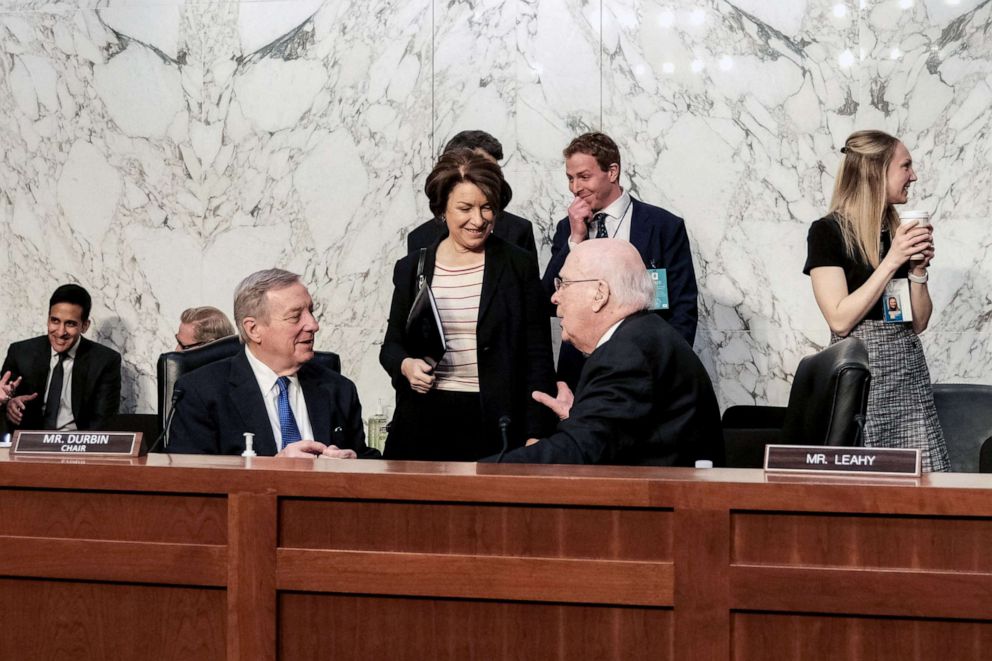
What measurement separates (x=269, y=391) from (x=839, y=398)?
1.49 m

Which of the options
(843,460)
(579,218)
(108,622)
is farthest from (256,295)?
(843,460)

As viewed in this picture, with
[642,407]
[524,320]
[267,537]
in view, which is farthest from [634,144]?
[267,537]

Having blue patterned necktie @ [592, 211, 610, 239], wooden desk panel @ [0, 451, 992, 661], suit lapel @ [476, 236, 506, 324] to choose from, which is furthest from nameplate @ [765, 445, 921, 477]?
blue patterned necktie @ [592, 211, 610, 239]

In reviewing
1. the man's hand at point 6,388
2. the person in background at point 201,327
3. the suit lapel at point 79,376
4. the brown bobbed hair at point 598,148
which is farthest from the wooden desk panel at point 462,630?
the suit lapel at point 79,376

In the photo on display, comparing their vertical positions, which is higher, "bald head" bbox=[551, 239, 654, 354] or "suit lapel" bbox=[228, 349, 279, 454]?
"bald head" bbox=[551, 239, 654, 354]

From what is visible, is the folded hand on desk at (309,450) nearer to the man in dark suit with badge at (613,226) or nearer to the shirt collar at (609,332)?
the shirt collar at (609,332)

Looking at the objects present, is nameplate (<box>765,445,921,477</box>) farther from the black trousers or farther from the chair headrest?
the chair headrest

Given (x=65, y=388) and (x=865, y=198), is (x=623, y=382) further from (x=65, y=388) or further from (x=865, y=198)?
(x=65, y=388)

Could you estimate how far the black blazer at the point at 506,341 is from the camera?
3986mm

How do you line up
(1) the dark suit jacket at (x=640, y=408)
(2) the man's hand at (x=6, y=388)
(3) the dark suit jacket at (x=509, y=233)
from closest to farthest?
(1) the dark suit jacket at (x=640, y=408) < (3) the dark suit jacket at (x=509, y=233) < (2) the man's hand at (x=6, y=388)

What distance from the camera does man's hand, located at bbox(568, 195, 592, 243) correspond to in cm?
472

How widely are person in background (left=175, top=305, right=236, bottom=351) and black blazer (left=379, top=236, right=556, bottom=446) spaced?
6.43ft

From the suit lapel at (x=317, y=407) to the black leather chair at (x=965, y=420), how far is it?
230cm

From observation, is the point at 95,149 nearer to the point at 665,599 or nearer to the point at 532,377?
the point at 532,377
